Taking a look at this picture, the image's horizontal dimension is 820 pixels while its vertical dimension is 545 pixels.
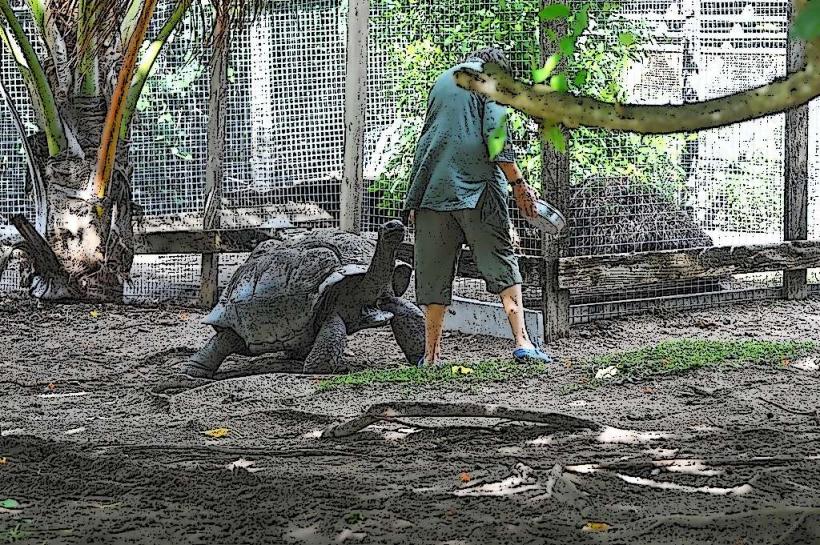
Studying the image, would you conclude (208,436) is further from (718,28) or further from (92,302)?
(718,28)

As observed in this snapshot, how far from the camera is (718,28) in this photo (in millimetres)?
9023

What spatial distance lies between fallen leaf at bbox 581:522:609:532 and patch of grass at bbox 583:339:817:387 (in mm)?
2806

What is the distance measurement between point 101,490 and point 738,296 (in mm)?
6555

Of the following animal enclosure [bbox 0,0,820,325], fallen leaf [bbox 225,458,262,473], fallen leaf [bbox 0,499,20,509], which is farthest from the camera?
animal enclosure [bbox 0,0,820,325]

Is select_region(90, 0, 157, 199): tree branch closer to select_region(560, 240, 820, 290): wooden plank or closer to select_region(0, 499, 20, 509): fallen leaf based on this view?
select_region(560, 240, 820, 290): wooden plank

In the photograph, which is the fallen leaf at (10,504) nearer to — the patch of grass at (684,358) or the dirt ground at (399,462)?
the dirt ground at (399,462)

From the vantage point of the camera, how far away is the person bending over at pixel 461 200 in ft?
22.5

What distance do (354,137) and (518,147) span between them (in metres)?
1.29

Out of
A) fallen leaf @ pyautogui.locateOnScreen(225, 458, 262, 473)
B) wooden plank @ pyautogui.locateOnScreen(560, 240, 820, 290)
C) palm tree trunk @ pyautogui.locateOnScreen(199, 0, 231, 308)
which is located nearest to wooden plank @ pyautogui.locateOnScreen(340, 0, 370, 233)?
palm tree trunk @ pyautogui.locateOnScreen(199, 0, 231, 308)

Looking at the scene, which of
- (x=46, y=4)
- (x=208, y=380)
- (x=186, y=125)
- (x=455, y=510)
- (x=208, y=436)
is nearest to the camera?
(x=455, y=510)

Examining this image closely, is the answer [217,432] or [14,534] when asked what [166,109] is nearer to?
[217,432]

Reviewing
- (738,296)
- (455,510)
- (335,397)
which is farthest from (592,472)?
(738,296)

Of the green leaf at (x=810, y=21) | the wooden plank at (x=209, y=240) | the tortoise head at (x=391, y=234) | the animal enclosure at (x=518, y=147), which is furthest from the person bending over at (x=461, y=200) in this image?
the green leaf at (x=810, y=21)

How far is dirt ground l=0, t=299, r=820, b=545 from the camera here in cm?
332
